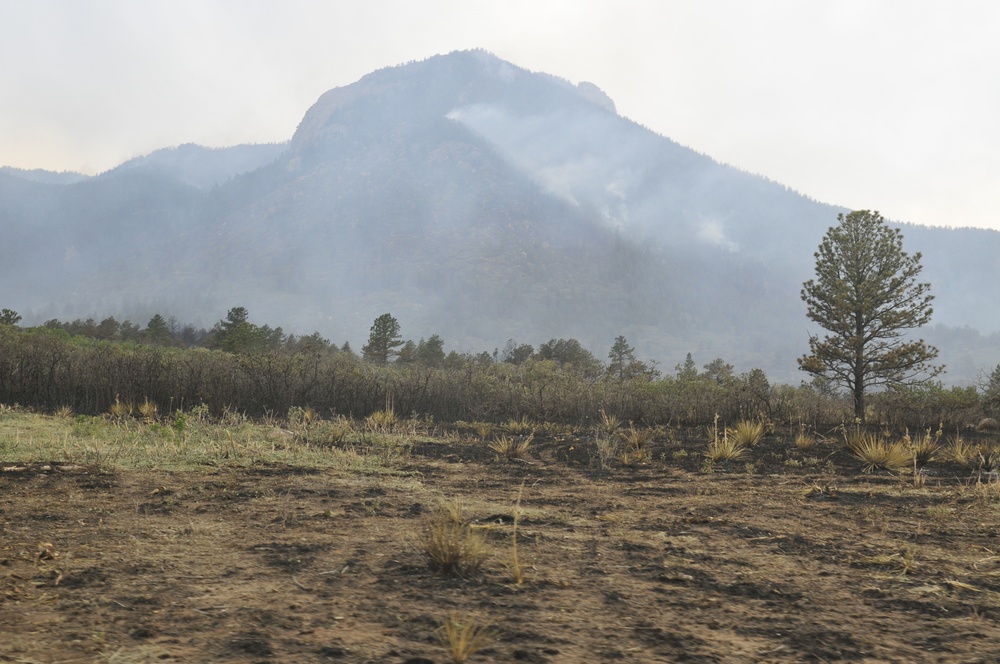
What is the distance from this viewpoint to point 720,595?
3734 mm

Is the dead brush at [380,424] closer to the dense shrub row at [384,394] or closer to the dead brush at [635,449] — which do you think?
the dense shrub row at [384,394]

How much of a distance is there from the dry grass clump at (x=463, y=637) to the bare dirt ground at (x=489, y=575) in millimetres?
55

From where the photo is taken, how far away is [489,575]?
402cm

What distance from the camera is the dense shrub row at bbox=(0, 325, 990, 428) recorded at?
20250 mm

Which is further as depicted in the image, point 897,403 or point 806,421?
point 897,403

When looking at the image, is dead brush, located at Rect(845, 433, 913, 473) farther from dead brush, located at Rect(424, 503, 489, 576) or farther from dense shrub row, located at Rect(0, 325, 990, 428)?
dead brush, located at Rect(424, 503, 489, 576)

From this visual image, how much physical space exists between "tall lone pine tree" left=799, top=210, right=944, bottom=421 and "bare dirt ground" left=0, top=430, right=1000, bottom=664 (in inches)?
537

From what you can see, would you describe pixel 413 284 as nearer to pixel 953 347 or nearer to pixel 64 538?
pixel 953 347

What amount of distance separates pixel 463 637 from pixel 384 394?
2366 centimetres

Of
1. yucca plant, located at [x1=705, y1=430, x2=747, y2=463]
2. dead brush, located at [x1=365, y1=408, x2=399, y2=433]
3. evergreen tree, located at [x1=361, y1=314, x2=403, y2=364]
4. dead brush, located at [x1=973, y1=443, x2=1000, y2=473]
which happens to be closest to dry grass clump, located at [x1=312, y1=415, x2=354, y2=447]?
dead brush, located at [x1=365, y1=408, x2=399, y2=433]

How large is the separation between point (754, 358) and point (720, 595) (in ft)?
524

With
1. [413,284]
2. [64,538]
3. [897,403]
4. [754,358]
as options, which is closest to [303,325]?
[413,284]

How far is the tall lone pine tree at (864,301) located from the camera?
19.5 m

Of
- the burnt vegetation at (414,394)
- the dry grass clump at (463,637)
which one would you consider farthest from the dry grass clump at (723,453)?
the dry grass clump at (463,637)
